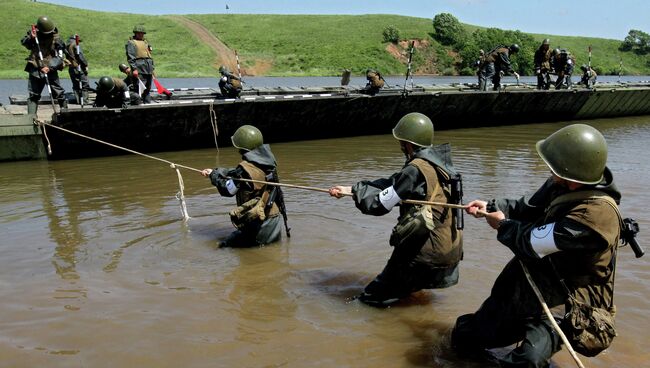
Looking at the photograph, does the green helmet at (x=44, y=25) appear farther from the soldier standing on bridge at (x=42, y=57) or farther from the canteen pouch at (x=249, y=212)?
the canteen pouch at (x=249, y=212)

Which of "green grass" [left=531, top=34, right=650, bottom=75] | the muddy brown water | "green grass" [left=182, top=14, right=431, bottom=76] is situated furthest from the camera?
"green grass" [left=531, top=34, right=650, bottom=75]

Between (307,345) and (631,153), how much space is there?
43.4ft

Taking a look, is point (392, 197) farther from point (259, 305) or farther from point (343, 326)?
point (259, 305)

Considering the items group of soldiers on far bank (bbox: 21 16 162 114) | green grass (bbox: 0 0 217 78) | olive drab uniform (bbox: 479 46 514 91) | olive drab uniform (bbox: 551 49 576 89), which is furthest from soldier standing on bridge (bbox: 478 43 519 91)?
green grass (bbox: 0 0 217 78)

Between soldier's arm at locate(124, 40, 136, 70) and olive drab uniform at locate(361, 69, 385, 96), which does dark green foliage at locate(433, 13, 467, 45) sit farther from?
soldier's arm at locate(124, 40, 136, 70)

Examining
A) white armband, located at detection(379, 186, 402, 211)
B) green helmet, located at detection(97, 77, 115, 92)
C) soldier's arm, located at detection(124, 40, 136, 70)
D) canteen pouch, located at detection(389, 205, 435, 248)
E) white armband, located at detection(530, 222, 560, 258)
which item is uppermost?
soldier's arm, located at detection(124, 40, 136, 70)

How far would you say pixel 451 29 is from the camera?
76.9 meters

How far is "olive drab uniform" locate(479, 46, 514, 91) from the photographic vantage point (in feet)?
65.1

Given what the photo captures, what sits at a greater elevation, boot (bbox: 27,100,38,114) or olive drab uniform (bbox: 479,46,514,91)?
olive drab uniform (bbox: 479,46,514,91)

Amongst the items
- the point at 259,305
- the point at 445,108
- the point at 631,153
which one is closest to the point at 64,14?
the point at 445,108

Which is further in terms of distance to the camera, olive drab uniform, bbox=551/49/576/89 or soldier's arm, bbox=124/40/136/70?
olive drab uniform, bbox=551/49/576/89

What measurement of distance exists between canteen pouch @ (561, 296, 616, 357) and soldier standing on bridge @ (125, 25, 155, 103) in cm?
1274

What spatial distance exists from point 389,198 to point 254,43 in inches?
2643

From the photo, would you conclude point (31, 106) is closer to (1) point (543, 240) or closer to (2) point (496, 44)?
(1) point (543, 240)
